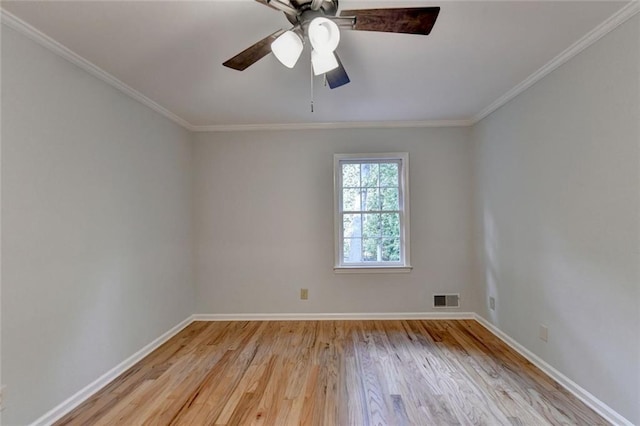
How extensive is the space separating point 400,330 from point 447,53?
8.90 feet

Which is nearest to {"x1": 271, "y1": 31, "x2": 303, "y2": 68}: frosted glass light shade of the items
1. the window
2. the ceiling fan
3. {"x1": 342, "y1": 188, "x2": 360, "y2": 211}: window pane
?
the ceiling fan

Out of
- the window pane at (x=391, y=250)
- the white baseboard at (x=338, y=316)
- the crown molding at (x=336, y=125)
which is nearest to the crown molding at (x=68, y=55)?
the crown molding at (x=336, y=125)

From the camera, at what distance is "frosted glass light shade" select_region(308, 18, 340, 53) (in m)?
1.35

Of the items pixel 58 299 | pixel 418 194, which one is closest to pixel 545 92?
pixel 418 194

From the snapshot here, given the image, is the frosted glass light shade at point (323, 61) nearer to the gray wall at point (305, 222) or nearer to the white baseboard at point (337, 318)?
the gray wall at point (305, 222)

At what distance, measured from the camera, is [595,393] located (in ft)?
6.48

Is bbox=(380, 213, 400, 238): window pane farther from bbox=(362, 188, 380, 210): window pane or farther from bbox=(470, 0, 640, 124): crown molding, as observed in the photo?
bbox=(470, 0, 640, 124): crown molding

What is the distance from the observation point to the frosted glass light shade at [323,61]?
1.48 metres

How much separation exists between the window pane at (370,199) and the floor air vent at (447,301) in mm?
1333

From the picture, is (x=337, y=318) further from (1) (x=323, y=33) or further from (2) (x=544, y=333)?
(1) (x=323, y=33)

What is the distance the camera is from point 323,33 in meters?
1.37

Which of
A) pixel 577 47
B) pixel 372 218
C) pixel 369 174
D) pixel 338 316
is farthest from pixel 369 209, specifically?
pixel 577 47

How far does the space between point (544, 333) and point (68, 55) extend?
13.4 feet

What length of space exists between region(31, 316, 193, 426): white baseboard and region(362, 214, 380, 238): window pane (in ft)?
8.21
